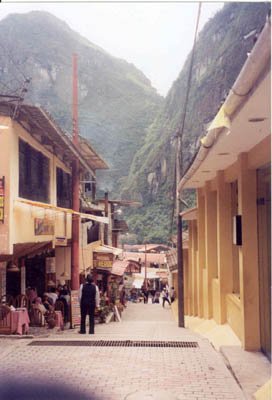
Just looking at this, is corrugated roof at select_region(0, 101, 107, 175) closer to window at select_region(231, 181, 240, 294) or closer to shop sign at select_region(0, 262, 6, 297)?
shop sign at select_region(0, 262, 6, 297)

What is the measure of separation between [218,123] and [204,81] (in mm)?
19898

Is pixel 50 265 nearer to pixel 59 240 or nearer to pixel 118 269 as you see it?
pixel 59 240

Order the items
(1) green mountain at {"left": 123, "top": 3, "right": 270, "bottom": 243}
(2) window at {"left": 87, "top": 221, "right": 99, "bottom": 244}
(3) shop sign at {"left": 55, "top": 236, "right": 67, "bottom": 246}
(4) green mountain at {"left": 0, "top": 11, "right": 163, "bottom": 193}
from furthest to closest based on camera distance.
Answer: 1. (2) window at {"left": 87, "top": 221, "right": 99, "bottom": 244}
2. (1) green mountain at {"left": 123, "top": 3, "right": 270, "bottom": 243}
3. (3) shop sign at {"left": 55, "top": 236, "right": 67, "bottom": 246}
4. (4) green mountain at {"left": 0, "top": 11, "right": 163, "bottom": 193}

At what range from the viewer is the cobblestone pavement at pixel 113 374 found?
202 inches

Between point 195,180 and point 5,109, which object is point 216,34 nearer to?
point 195,180

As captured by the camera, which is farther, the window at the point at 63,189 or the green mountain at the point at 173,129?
the green mountain at the point at 173,129

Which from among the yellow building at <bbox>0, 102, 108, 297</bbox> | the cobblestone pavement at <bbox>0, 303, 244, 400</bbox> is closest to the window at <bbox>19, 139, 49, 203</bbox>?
the yellow building at <bbox>0, 102, 108, 297</bbox>

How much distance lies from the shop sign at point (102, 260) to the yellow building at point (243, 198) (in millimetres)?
8014

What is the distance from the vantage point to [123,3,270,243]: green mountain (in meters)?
21.8

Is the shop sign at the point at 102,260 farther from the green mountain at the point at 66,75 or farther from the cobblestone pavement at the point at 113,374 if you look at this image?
the cobblestone pavement at the point at 113,374

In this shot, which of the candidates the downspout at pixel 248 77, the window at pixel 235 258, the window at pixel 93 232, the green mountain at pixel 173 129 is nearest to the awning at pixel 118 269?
the window at pixel 93 232

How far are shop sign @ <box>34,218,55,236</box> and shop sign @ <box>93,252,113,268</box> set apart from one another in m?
6.17

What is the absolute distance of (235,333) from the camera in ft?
28.4

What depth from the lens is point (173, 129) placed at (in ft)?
147
